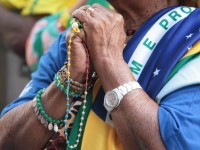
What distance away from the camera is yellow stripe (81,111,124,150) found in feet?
6.81

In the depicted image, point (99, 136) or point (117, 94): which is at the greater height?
point (117, 94)

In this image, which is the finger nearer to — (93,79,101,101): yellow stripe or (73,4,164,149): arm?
(73,4,164,149): arm

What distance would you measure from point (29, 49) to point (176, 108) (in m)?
2.05

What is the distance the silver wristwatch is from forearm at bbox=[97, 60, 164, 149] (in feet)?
0.04

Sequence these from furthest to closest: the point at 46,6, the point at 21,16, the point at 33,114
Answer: the point at 21,16
the point at 46,6
the point at 33,114

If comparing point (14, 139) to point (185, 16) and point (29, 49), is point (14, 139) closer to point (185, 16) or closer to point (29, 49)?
point (185, 16)

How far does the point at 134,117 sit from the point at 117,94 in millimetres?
100

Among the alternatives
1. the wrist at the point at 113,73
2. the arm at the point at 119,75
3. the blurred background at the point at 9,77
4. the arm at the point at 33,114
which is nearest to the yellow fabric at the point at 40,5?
the blurred background at the point at 9,77

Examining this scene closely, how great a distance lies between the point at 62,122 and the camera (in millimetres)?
2219

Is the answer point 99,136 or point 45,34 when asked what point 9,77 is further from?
point 99,136

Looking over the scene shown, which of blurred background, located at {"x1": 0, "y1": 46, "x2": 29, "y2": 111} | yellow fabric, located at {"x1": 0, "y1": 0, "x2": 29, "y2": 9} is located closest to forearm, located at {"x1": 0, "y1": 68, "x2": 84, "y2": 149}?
yellow fabric, located at {"x1": 0, "y1": 0, "x2": 29, "y2": 9}

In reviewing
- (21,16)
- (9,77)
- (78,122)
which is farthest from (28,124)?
(9,77)

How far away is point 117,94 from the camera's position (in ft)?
6.61

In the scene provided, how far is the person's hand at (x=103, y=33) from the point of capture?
6.93ft
